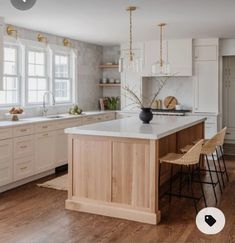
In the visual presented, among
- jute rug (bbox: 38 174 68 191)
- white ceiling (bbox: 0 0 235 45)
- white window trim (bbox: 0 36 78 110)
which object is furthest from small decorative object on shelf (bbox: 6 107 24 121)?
white ceiling (bbox: 0 0 235 45)

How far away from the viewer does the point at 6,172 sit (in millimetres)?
4824

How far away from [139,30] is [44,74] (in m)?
1.85

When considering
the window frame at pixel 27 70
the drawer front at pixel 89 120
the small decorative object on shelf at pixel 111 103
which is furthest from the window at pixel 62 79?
the small decorative object on shelf at pixel 111 103

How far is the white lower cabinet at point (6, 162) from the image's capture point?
4734 millimetres

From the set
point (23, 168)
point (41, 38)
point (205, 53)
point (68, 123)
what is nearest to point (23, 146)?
point (23, 168)

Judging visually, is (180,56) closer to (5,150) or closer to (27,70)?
(27,70)

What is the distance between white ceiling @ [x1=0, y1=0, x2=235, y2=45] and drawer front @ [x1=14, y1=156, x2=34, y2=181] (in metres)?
1.98

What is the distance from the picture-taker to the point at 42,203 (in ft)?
14.2

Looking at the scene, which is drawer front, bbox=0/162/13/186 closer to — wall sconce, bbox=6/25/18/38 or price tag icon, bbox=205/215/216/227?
wall sconce, bbox=6/25/18/38

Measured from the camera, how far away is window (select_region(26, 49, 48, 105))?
6191 millimetres

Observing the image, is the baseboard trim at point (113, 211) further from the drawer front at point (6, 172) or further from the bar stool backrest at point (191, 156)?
the drawer front at point (6, 172)

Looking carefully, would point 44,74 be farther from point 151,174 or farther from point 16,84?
point 151,174

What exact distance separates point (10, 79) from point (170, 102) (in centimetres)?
340

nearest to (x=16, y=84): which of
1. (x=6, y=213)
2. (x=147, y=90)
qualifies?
(x=6, y=213)
